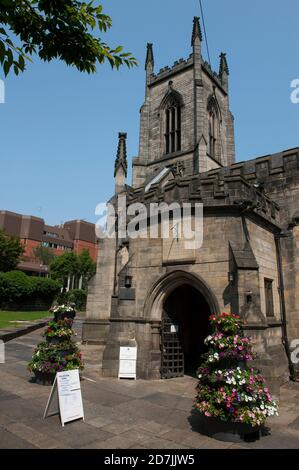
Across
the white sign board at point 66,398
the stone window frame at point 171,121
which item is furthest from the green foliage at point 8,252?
the white sign board at point 66,398

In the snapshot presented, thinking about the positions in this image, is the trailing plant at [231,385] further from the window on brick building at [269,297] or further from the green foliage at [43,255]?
the green foliage at [43,255]

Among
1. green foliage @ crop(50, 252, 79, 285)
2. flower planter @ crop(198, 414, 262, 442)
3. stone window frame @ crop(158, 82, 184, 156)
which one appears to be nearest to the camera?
flower planter @ crop(198, 414, 262, 442)

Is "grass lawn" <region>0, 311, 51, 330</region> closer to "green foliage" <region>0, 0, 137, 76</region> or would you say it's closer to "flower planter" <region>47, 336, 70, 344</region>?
"flower planter" <region>47, 336, 70, 344</region>

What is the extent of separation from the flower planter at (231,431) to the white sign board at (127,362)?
462cm

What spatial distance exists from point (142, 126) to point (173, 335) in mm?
31929

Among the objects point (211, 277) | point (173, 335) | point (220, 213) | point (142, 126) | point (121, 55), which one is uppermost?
point (142, 126)

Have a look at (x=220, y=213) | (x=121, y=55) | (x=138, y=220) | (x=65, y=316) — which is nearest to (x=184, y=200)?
(x=220, y=213)

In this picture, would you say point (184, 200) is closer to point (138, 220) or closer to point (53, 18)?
point (138, 220)

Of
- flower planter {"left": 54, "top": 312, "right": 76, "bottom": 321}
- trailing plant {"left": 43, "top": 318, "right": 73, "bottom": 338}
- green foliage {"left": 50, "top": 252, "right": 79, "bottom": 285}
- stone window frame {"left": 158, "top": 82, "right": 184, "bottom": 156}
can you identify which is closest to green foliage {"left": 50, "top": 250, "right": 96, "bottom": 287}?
green foliage {"left": 50, "top": 252, "right": 79, "bottom": 285}

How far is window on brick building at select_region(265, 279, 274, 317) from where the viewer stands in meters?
10.6

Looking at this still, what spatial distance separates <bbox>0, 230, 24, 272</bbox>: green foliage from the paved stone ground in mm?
42176

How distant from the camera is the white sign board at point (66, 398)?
20.4 feet

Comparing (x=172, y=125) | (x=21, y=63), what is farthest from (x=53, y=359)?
(x=172, y=125)
